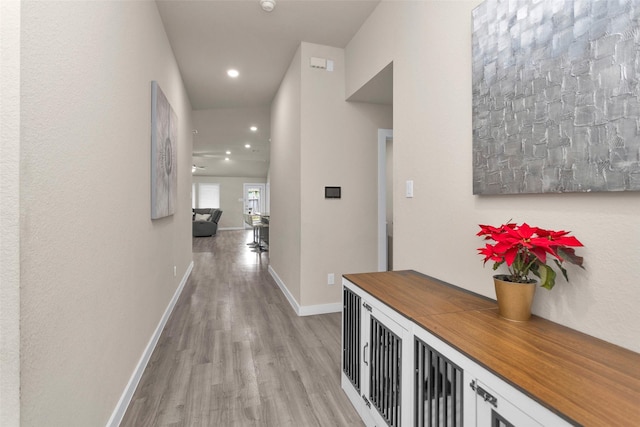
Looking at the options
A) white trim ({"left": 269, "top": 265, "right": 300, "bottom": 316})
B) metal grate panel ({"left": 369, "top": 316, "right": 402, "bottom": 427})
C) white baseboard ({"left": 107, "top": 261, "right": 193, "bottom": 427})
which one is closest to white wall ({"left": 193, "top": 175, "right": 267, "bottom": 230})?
white trim ({"left": 269, "top": 265, "right": 300, "bottom": 316})

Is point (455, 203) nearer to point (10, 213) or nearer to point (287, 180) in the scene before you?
point (10, 213)

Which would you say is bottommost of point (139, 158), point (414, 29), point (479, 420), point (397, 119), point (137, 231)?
point (479, 420)

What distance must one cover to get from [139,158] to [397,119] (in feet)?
5.87

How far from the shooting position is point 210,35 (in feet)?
9.78

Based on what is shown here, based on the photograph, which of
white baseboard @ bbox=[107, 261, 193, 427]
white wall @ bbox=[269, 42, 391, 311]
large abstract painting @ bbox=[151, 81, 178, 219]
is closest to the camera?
white baseboard @ bbox=[107, 261, 193, 427]

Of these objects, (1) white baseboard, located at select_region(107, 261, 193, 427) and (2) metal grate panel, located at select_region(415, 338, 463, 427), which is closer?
A: (2) metal grate panel, located at select_region(415, 338, 463, 427)

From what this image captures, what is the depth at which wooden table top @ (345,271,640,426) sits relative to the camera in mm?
669

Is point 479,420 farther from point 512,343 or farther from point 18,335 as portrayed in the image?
point 18,335

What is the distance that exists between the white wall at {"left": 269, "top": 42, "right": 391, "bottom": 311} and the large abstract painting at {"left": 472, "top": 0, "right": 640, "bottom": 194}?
1843 millimetres

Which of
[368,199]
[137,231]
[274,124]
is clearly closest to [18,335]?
[137,231]

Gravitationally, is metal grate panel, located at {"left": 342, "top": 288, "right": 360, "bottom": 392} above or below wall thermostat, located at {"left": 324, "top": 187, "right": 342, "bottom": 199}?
below

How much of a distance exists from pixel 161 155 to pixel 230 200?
1083cm

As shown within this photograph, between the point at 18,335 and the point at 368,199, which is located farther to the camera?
the point at 368,199

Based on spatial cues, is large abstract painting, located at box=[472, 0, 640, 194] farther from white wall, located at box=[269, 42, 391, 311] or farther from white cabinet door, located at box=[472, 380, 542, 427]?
white wall, located at box=[269, 42, 391, 311]
